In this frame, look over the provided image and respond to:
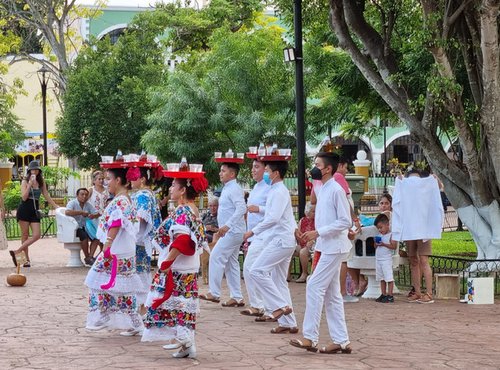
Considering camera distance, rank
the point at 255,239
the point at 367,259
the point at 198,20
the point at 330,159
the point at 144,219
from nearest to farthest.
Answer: the point at 330,159, the point at 144,219, the point at 255,239, the point at 367,259, the point at 198,20

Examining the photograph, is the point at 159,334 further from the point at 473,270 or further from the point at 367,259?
the point at 473,270

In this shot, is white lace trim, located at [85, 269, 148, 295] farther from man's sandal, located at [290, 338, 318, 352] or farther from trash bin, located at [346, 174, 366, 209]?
trash bin, located at [346, 174, 366, 209]

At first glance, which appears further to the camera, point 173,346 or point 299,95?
point 299,95

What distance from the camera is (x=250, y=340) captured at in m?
10.7

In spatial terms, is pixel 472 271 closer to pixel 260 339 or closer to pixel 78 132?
pixel 260 339

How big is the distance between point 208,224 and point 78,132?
2013cm

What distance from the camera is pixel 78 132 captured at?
36094 mm

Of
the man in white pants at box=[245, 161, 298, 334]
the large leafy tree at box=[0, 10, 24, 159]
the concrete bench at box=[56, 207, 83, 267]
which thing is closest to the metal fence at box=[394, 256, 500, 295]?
the man in white pants at box=[245, 161, 298, 334]

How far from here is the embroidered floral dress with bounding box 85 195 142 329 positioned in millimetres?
10953

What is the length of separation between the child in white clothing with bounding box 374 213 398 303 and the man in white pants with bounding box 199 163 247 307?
1938 millimetres

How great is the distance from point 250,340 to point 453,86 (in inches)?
246

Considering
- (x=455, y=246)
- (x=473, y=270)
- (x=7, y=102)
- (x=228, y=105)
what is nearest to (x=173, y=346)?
(x=473, y=270)

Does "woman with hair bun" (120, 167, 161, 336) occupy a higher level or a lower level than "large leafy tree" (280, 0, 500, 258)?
lower

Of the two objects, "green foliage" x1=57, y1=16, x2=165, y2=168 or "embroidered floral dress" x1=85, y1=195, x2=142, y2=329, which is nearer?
"embroidered floral dress" x1=85, y1=195, x2=142, y2=329
